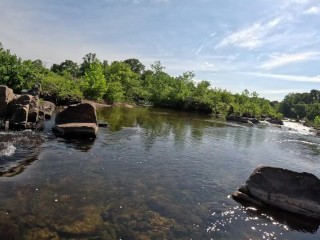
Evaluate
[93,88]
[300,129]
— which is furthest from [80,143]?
[300,129]

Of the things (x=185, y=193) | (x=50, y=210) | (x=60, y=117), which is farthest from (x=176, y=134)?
(x=50, y=210)

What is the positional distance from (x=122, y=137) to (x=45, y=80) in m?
23.6

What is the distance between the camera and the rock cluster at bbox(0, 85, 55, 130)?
75.6 feet

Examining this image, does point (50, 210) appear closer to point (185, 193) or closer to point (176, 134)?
point (185, 193)

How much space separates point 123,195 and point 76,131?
1108 centimetres

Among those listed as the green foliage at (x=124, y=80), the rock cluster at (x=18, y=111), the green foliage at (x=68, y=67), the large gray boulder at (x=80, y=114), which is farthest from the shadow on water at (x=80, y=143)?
the green foliage at (x=68, y=67)

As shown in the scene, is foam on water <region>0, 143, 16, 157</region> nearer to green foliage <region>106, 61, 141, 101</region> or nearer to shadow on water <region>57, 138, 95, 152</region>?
shadow on water <region>57, 138, 95, 152</region>

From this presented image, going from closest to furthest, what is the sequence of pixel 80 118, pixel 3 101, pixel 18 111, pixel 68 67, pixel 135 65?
pixel 18 111 → pixel 3 101 → pixel 80 118 → pixel 68 67 → pixel 135 65

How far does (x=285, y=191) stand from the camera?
44.3ft

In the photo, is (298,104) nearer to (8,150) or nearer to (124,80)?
(124,80)

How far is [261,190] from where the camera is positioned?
544 inches

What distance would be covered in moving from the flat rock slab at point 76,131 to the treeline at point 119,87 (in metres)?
15.9

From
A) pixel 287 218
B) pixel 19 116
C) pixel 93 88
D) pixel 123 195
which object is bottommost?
pixel 287 218

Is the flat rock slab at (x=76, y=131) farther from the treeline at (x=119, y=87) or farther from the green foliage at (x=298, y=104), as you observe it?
the green foliage at (x=298, y=104)
